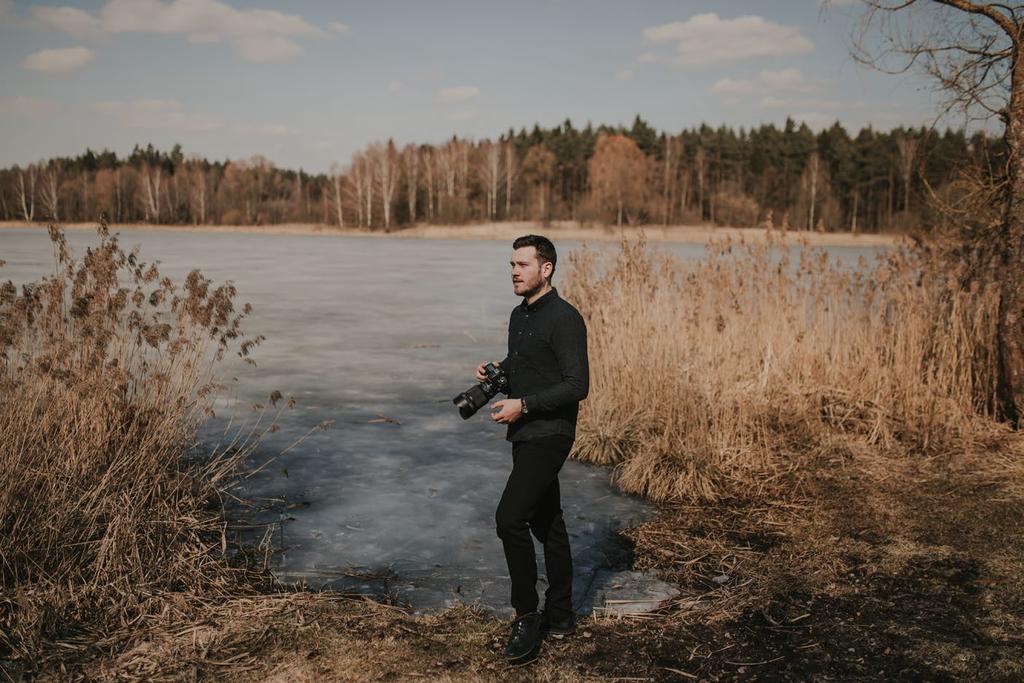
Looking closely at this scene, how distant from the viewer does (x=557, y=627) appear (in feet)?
11.6

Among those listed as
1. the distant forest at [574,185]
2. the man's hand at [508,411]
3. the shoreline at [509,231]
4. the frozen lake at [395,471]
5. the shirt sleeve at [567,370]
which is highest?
the distant forest at [574,185]

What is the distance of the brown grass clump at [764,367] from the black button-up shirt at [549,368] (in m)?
2.79

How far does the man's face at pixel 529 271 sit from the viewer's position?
332cm

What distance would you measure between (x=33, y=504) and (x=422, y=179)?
73051 mm

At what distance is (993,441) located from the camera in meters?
6.14

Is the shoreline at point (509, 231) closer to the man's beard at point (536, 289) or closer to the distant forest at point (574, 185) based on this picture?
the distant forest at point (574, 185)

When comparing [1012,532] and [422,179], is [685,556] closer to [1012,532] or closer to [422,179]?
[1012,532]

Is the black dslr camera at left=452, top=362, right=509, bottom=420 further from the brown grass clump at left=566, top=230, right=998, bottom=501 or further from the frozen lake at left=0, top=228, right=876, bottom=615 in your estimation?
the brown grass clump at left=566, top=230, right=998, bottom=501

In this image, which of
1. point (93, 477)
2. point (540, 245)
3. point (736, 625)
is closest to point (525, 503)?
point (540, 245)

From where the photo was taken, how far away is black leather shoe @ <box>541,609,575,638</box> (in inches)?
139

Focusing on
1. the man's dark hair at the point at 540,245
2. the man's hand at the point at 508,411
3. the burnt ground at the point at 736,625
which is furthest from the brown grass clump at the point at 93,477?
the man's dark hair at the point at 540,245

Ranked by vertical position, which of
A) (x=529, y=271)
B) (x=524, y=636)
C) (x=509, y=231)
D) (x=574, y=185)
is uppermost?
(x=574, y=185)

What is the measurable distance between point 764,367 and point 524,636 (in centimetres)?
484

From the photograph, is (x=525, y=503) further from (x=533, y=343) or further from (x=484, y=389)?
(x=533, y=343)
